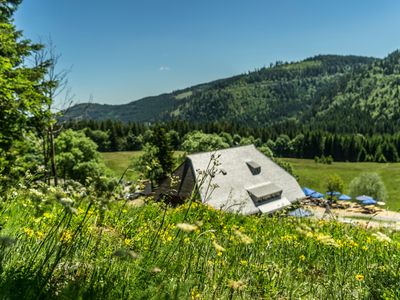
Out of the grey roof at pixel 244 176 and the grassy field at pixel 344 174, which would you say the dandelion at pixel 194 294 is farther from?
the grassy field at pixel 344 174

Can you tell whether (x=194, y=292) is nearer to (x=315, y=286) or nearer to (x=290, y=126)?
(x=315, y=286)

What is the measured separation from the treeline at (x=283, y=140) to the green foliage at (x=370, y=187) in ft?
215

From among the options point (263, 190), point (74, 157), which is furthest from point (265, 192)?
point (74, 157)

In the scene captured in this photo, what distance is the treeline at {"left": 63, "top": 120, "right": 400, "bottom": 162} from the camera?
146625 mm

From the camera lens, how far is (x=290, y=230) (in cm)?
700

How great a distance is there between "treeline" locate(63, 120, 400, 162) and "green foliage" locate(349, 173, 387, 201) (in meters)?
65.5

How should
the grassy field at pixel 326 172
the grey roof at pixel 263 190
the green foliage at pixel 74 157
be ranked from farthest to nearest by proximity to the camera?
1. the grassy field at pixel 326 172
2. the green foliage at pixel 74 157
3. the grey roof at pixel 263 190

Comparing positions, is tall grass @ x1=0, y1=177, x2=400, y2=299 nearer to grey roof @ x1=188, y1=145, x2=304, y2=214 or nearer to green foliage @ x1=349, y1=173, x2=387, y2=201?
grey roof @ x1=188, y1=145, x2=304, y2=214

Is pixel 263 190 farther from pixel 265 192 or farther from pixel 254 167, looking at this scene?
pixel 254 167

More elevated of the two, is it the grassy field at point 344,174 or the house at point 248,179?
the house at point 248,179

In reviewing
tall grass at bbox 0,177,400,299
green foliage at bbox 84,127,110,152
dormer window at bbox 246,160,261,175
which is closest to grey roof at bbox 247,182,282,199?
dormer window at bbox 246,160,261,175

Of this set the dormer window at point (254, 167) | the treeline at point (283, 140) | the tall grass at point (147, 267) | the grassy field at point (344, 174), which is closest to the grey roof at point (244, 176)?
the dormer window at point (254, 167)

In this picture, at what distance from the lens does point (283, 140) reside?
6437 inches

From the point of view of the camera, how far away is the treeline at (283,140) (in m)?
147
